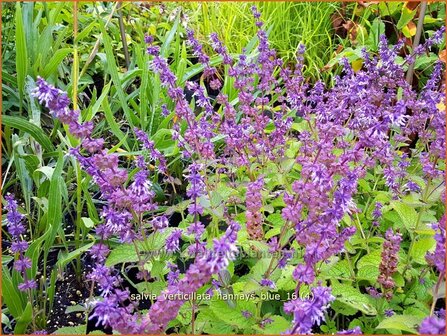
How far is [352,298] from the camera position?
1622mm

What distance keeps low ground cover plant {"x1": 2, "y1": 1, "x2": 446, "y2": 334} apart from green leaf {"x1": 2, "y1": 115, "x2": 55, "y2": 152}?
1cm

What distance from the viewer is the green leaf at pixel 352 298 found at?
158cm

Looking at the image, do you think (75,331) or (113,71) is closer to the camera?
(75,331)

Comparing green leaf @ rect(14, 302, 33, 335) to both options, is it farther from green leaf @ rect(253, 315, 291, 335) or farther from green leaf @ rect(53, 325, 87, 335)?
green leaf @ rect(253, 315, 291, 335)

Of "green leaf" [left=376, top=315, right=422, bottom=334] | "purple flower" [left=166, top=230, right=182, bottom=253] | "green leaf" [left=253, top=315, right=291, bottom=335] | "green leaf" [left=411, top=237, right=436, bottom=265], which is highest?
"purple flower" [left=166, top=230, right=182, bottom=253]

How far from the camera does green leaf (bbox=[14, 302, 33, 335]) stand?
1.60 m

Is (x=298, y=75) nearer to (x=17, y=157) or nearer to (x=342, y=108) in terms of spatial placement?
(x=342, y=108)

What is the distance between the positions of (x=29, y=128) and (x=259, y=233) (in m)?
1.04

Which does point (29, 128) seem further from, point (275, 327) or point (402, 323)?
point (402, 323)

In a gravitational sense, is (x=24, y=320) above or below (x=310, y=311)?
below

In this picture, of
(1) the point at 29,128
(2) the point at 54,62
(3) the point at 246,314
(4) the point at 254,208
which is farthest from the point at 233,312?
(2) the point at 54,62

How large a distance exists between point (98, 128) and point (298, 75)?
92cm

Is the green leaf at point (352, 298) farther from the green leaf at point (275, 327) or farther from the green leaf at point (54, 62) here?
the green leaf at point (54, 62)

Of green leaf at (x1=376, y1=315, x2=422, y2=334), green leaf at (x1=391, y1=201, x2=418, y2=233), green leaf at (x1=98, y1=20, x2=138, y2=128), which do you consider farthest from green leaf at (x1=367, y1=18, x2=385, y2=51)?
green leaf at (x1=376, y1=315, x2=422, y2=334)
